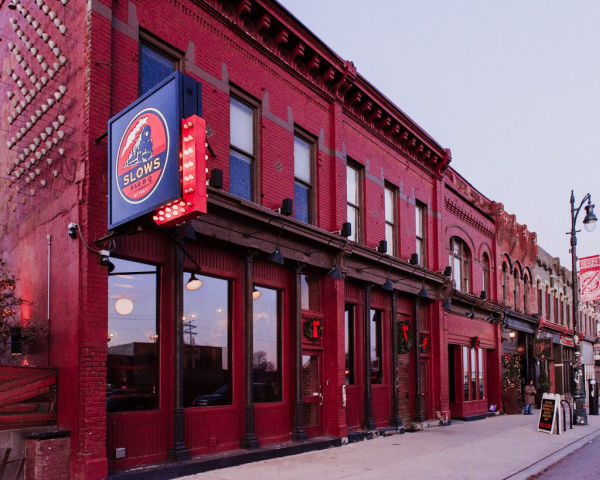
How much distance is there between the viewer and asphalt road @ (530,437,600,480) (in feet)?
42.0

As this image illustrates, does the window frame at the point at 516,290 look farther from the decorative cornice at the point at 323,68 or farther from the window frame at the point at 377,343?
the window frame at the point at 377,343

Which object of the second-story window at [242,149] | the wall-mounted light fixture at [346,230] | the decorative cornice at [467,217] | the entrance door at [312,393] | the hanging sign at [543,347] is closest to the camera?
the second-story window at [242,149]

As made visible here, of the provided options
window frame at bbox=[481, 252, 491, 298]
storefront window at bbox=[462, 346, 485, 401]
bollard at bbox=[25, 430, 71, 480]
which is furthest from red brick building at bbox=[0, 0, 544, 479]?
window frame at bbox=[481, 252, 491, 298]

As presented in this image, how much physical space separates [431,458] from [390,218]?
8774 mm

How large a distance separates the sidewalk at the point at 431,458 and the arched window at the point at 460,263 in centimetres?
727

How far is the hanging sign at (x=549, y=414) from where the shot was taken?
20.1 m

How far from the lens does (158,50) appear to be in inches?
500

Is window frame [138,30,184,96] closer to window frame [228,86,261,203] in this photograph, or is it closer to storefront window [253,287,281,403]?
window frame [228,86,261,203]

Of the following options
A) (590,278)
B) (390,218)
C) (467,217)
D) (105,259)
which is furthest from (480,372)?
(105,259)

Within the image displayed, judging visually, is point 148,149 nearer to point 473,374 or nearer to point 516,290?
point 473,374

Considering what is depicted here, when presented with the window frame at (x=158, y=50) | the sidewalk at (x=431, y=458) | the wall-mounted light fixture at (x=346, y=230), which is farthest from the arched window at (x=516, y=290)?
the window frame at (x=158, y=50)

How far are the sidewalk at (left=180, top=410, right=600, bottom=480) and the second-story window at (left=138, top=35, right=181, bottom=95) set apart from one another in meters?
7.32

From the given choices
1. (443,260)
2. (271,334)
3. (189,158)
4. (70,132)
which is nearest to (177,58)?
(70,132)

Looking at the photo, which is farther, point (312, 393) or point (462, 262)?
point (462, 262)
